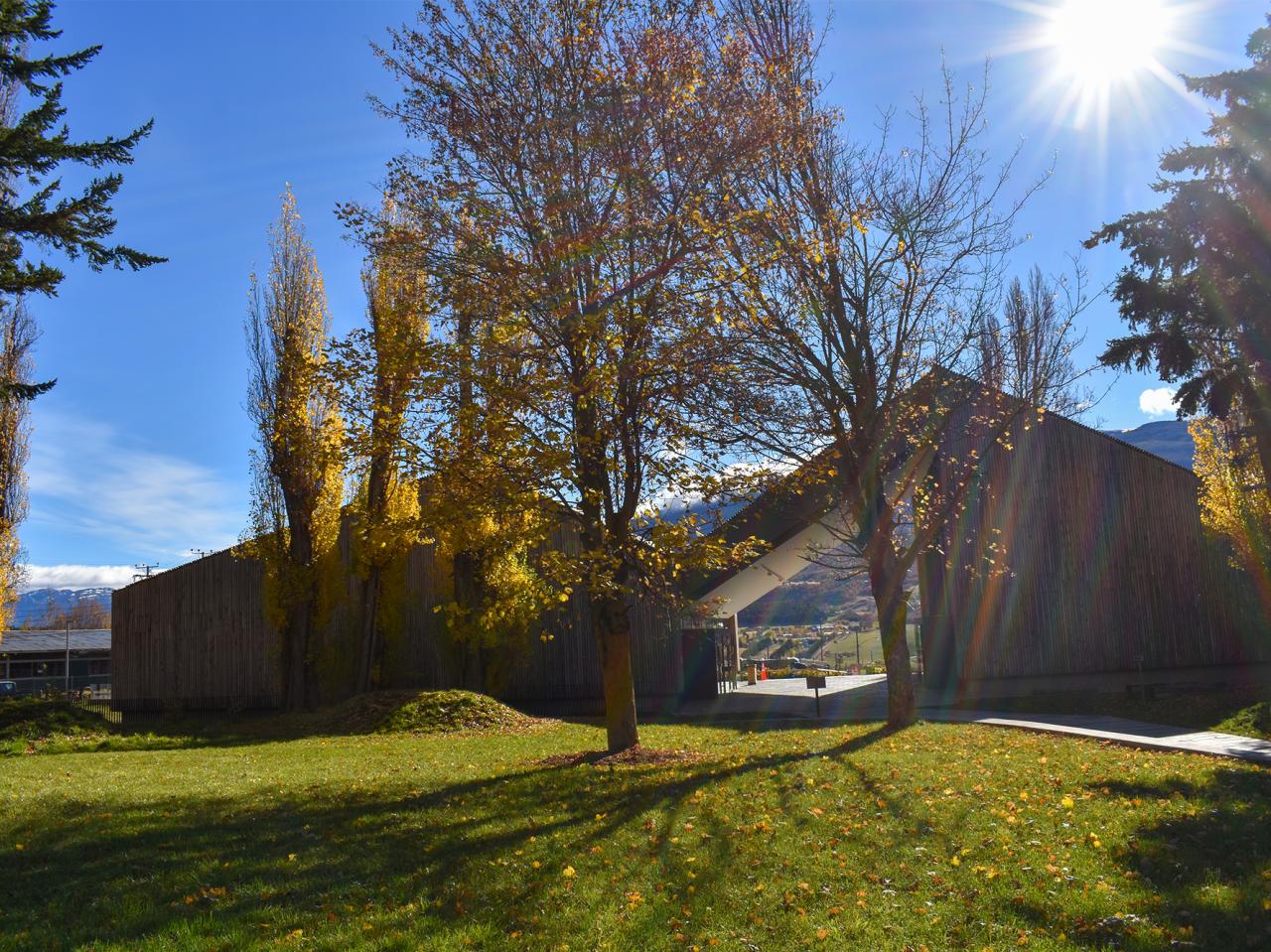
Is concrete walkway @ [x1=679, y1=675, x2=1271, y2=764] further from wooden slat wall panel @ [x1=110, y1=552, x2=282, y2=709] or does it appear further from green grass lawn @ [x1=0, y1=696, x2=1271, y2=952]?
wooden slat wall panel @ [x1=110, y1=552, x2=282, y2=709]

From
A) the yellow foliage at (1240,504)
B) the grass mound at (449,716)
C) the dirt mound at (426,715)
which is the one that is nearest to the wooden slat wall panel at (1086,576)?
the yellow foliage at (1240,504)

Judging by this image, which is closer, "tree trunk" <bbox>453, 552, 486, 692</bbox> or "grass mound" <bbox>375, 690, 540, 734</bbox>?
"grass mound" <bbox>375, 690, 540, 734</bbox>

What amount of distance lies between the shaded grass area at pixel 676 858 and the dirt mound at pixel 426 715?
8096mm

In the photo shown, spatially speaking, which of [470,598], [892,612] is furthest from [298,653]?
[892,612]

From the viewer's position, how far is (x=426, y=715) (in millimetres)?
18625

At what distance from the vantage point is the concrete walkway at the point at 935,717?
1077 cm

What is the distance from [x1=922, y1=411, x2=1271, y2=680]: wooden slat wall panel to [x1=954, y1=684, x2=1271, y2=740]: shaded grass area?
2169 mm

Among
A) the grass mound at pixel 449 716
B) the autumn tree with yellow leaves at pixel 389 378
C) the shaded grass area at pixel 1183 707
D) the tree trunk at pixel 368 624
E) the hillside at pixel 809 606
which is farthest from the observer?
the hillside at pixel 809 606

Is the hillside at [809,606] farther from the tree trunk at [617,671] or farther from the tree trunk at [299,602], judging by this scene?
the tree trunk at [617,671]

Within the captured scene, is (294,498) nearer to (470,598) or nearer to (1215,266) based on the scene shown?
(470,598)

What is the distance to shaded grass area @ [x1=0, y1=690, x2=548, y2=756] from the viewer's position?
17.4 m

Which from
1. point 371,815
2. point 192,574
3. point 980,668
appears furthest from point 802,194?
point 192,574

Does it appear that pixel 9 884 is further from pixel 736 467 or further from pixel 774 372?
pixel 774 372

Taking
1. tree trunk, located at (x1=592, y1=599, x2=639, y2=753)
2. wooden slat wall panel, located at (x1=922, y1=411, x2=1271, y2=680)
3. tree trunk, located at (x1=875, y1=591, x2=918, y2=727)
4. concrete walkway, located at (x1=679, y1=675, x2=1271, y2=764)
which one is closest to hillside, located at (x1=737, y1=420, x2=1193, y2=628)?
concrete walkway, located at (x1=679, y1=675, x2=1271, y2=764)
